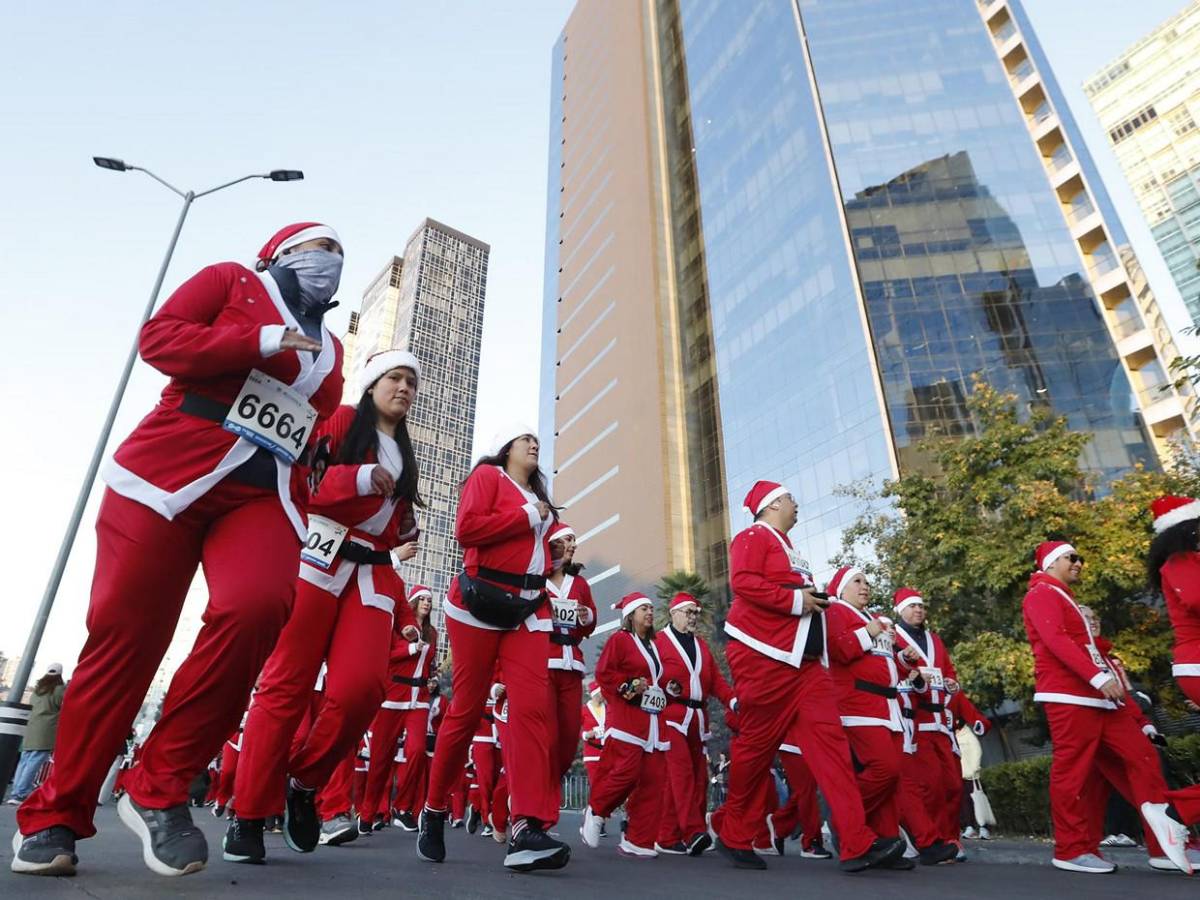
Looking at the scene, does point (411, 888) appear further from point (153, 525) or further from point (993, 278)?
point (993, 278)

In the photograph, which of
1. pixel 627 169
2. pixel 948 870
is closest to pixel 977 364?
pixel 948 870

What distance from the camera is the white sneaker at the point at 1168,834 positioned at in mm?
4520

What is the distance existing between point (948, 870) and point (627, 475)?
56465 millimetres

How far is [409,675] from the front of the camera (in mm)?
7965

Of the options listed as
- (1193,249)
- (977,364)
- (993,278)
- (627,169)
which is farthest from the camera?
(627,169)

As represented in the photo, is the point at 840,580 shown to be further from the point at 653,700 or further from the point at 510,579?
the point at 510,579

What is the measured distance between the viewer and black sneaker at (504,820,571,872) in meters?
3.50

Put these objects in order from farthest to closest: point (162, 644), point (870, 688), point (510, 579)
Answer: point (870, 688) → point (510, 579) → point (162, 644)

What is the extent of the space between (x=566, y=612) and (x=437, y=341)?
104562 millimetres

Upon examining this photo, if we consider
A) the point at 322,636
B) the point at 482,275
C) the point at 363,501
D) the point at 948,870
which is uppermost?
the point at 482,275

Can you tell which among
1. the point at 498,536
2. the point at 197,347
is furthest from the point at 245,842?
the point at 197,347

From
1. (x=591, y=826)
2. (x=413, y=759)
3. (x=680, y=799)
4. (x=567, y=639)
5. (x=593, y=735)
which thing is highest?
(x=567, y=639)

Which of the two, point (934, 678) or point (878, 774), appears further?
point (934, 678)

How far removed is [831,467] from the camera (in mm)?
40219
